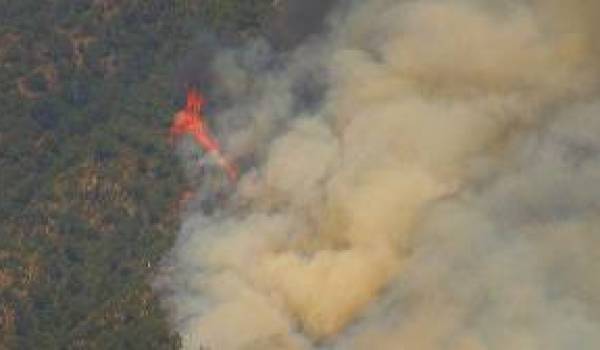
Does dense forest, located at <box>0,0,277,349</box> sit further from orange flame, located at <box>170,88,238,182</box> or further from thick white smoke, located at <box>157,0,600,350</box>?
orange flame, located at <box>170,88,238,182</box>

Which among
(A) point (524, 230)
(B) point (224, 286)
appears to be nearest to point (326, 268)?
(B) point (224, 286)

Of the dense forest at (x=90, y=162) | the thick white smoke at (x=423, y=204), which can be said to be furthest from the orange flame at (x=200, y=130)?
the dense forest at (x=90, y=162)

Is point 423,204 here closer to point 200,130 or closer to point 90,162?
point 200,130

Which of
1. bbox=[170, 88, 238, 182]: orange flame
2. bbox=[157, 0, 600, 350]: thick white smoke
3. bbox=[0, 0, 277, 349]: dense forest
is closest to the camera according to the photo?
bbox=[157, 0, 600, 350]: thick white smoke

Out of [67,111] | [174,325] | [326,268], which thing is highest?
[326,268]

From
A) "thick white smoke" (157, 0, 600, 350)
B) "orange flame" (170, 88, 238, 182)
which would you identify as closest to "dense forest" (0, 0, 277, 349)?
"thick white smoke" (157, 0, 600, 350)

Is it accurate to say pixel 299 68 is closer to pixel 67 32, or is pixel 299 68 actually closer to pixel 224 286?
pixel 224 286

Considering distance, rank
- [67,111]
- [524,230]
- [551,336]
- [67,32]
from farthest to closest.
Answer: [67,32]
[67,111]
[524,230]
[551,336]
